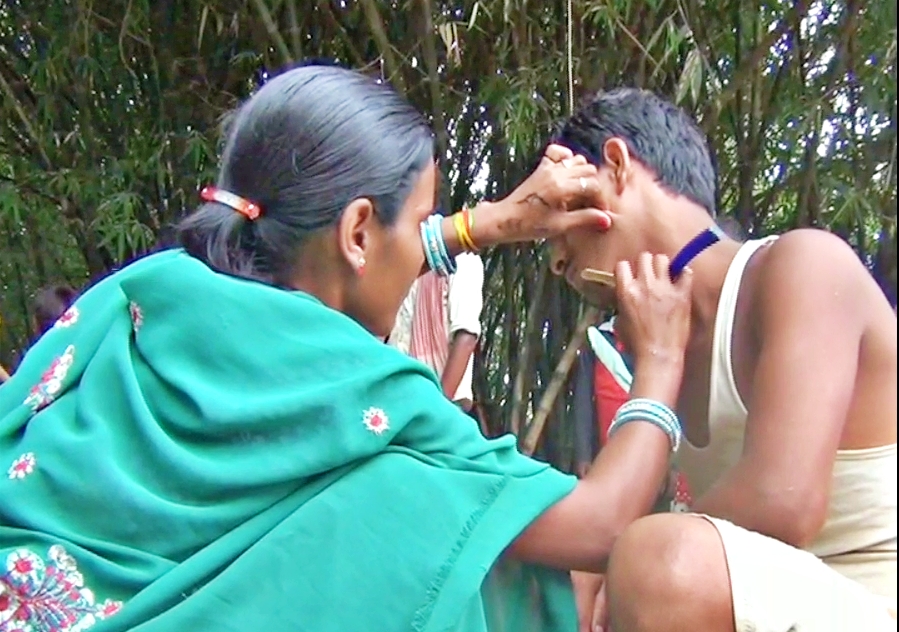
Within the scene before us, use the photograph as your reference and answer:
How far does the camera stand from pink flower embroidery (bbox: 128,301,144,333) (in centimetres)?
116

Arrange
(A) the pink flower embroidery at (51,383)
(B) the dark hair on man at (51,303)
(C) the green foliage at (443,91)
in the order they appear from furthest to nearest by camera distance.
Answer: (B) the dark hair on man at (51,303) → (C) the green foliage at (443,91) → (A) the pink flower embroidery at (51,383)

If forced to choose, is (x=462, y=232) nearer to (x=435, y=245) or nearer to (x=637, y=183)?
(x=435, y=245)

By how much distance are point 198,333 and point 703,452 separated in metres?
0.67

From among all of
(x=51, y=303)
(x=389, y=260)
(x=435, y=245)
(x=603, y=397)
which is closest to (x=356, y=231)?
(x=389, y=260)

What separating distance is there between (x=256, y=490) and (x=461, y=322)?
81.4 inches

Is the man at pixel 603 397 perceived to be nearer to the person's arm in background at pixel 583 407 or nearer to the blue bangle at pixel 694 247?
the person's arm in background at pixel 583 407

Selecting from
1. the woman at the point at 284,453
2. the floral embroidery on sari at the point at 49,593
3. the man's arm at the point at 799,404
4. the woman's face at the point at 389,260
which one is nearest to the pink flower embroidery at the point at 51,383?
the woman at the point at 284,453

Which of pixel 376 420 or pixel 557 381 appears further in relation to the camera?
pixel 557 381

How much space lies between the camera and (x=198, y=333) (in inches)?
43.7

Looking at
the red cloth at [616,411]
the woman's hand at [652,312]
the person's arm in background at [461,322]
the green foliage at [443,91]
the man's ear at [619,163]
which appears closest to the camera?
the woman's hand at [652,312]

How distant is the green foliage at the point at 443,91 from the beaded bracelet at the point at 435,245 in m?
0.63

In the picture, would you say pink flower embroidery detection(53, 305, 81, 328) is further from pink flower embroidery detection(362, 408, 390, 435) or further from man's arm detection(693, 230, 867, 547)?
man's arm detection(693, 230, 867, 547)

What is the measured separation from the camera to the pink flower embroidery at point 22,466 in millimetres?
1086

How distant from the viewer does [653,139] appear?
4.93ft
